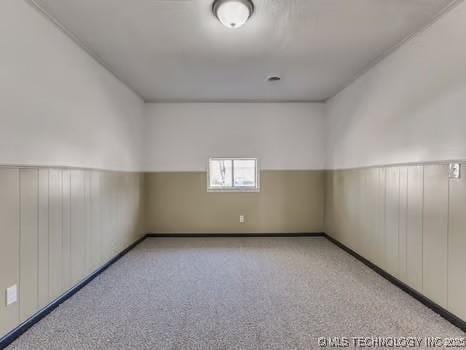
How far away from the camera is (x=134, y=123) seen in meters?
4.37

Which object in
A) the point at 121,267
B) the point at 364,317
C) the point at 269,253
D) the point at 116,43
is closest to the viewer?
the point at 364,317

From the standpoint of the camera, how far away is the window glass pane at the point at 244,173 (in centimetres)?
500

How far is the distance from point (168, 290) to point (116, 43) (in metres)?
2.64

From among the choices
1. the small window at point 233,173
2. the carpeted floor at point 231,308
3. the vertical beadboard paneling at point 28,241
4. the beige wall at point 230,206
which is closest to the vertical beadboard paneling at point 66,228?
the carpeted floor at point 231,308

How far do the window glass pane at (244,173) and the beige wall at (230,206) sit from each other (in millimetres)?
220

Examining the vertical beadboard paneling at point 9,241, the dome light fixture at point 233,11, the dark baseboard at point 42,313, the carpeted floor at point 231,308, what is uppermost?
the dome light fixture at point 233,11

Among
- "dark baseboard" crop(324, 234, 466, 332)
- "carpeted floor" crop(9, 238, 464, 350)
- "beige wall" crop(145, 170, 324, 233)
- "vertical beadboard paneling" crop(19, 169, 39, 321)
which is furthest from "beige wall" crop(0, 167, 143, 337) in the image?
"dark baseboard" crop(324, 234, 466, 332)

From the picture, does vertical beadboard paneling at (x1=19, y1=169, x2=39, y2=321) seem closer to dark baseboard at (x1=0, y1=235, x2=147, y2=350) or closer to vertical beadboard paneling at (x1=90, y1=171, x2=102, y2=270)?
dark baseboard at (x1=0, y1=235, x2=147, y2=350)

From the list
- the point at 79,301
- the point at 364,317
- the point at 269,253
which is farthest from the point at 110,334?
the point at 269,253

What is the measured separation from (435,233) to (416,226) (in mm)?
237

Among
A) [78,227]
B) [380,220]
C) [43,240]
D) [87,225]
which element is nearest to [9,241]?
[43,240]

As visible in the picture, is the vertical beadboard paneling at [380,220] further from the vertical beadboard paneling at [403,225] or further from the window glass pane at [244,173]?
the window glass pane at [244,173]

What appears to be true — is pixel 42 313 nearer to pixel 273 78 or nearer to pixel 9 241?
pixel 9 241

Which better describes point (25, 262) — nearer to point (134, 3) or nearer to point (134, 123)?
point (134, 3)
